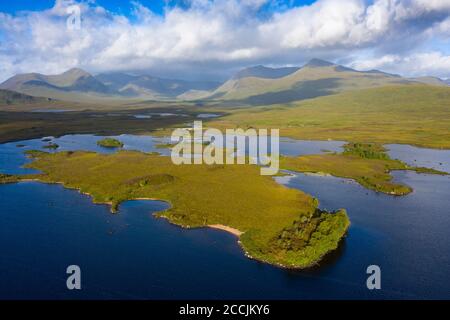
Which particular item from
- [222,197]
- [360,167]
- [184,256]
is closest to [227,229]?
[184,256]

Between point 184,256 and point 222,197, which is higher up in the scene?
point 222,197

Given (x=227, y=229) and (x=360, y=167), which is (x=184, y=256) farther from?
(x=360, y=167)

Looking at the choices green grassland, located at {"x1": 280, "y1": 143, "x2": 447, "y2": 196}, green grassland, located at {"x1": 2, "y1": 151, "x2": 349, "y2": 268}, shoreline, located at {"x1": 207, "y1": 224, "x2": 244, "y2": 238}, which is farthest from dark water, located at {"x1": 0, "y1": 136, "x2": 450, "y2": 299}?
green grassland, located at {"x1": 280, "y1": 143, "x2": 447, "y2": 196}

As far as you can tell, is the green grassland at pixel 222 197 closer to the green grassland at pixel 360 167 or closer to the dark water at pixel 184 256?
the dark water at pixel 184 256

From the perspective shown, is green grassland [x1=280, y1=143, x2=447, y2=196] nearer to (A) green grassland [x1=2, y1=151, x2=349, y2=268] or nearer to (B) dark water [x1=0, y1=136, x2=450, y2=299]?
(B) dark water [x1=0, y1=136, x2=450, y2=299]

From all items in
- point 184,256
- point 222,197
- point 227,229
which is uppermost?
point 222,197
